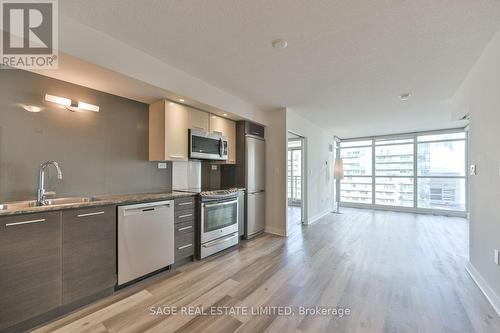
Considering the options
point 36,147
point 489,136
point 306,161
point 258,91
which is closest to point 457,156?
point 306,161

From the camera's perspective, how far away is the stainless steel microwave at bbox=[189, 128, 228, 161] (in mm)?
3023

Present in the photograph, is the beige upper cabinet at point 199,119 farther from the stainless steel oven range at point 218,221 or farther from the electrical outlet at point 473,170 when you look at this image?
the electrical outlet at point 473,170

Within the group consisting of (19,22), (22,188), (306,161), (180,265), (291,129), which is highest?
(19,22)

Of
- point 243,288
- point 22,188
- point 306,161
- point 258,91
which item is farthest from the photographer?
point 306,161

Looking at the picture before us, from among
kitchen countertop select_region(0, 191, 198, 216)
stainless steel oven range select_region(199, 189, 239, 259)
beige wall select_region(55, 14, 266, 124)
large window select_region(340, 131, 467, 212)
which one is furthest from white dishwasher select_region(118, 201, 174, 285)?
large window select_region(340, 131, 467, 212)

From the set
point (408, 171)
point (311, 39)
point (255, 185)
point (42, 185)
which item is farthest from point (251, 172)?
point (408, 171)

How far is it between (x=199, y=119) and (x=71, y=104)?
150 cm

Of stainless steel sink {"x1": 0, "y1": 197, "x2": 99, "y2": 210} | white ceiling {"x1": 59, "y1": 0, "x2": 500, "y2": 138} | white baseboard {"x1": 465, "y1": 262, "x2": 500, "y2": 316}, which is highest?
white ceiling {"x1": 59, "y1": 0, "x2": 500, "y2": 138}

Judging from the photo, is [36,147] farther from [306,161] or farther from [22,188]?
[306,161]

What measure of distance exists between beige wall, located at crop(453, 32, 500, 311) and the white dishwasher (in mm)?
3311

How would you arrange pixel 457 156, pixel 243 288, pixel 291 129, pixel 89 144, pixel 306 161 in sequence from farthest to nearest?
pixel 457 156 → pixel 306 161 → pixel 291 129 → pixel 89 144 → pixel 243 288

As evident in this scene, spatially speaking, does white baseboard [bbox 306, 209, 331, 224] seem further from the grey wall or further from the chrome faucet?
the chrome faucet

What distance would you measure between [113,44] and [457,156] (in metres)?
8.13

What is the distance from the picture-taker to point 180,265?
271 centimetres
